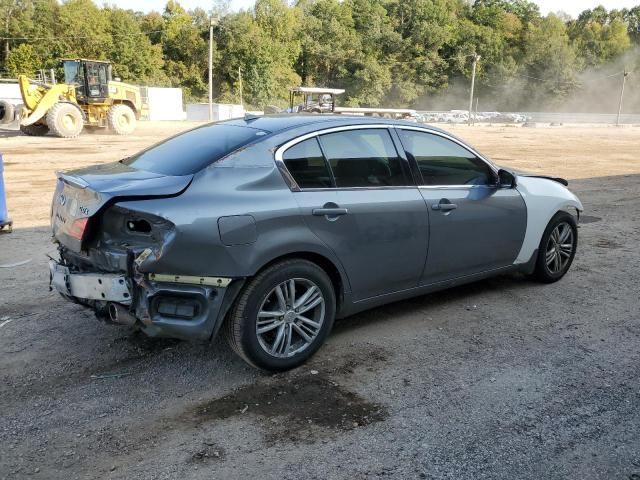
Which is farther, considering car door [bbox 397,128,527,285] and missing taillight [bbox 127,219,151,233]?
car door [bbox 397,128,527,285]

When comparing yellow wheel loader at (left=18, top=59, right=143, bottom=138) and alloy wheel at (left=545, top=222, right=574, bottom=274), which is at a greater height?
A: yellow wheel loader at (left=18, top=59, right=143, bottom=138)

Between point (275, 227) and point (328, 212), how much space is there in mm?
427

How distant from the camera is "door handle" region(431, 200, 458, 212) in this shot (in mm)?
4368

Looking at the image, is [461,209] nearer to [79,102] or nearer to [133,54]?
[79,102]

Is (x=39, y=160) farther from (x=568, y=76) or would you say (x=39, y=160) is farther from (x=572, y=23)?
(x=572, y=23)

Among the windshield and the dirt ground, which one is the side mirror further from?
the windshield

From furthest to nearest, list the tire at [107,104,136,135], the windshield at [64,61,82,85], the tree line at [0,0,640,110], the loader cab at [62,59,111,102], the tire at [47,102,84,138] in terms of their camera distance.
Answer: the tree line at [0,0,640,110] < the tire at [107,104,136,135] < the windshield at [64,61,82,85] < the loader cab at [62,59,111,102] < the tire at [47,102,84,138]

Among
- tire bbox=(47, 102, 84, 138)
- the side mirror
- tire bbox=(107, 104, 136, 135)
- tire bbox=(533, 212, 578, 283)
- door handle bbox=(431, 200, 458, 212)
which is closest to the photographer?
door handle bbox=(431, 200, 458, 212)

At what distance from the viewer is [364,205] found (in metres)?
3.98

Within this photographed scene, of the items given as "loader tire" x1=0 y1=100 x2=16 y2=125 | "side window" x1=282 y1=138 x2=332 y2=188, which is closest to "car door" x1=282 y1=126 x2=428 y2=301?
"side window" x1=282 y1=138 x2=332 y2=188

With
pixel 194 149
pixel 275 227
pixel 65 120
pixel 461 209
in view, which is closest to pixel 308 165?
pixel 275 227

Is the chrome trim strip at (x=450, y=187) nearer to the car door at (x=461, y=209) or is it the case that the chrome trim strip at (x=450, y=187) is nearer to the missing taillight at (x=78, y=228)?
the car door at (x=461, y=209)

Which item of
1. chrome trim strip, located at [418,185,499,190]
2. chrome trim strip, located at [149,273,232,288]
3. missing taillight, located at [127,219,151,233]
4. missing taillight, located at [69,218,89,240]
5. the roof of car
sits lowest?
chrome trim strip, located at [149,273,232,288]

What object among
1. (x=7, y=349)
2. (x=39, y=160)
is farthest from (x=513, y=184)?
(x=39, y=160)
